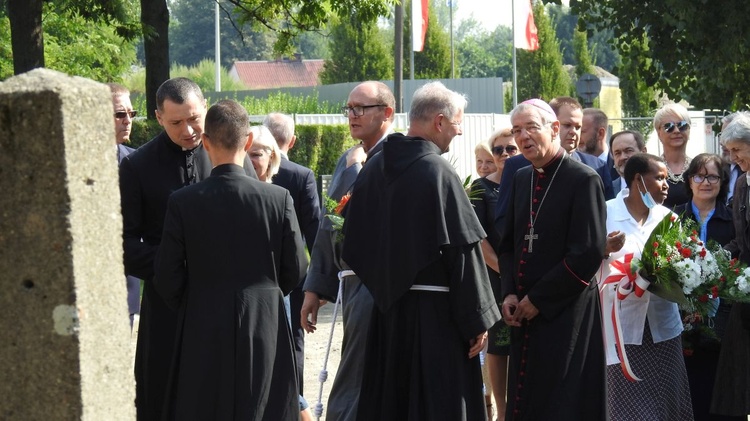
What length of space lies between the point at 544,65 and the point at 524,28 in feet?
84.8

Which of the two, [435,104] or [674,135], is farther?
[674,135]

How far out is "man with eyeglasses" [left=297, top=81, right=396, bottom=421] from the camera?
6367 mm

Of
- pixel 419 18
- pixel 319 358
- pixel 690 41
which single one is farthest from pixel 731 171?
pixel 419 18

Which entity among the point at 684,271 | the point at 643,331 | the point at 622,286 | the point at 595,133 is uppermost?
the point at 595,133

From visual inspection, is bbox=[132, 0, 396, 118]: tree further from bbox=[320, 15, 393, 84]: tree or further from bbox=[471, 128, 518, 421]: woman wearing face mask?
bbox=[320, 15, 393, 84]: tree

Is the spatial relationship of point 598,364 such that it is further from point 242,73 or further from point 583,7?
point 242,73

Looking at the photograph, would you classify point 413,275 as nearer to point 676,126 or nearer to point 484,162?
point 484,162

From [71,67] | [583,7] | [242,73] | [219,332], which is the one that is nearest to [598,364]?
[219,332]

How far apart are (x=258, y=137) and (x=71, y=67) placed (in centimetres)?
2498

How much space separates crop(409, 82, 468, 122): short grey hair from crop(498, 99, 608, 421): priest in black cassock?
0.51 m

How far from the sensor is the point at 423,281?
5668 millimetres

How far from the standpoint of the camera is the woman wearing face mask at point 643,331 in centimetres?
679

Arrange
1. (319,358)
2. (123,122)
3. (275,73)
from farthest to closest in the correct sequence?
(275,73) → (319,358) → (123,122)

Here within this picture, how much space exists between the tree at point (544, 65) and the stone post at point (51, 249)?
2225 inches
